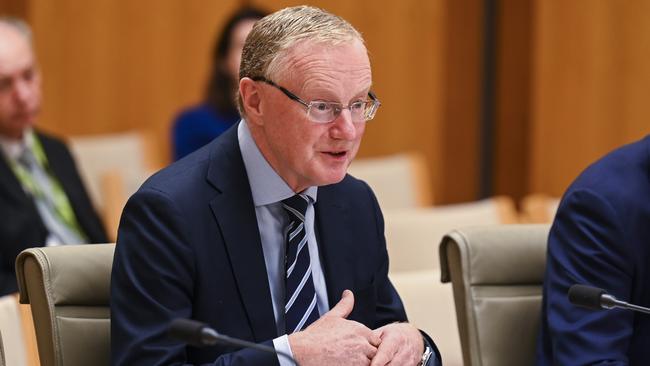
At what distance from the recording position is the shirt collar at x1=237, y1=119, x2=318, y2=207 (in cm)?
231

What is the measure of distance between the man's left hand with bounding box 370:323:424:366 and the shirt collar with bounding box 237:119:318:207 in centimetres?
33

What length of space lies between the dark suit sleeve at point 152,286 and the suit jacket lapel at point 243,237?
97mm

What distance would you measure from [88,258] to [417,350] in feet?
2.23

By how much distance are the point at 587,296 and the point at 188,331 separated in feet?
2.36

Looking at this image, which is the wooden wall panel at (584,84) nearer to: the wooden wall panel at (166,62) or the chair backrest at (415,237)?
the wooden wall panel at (166,62)

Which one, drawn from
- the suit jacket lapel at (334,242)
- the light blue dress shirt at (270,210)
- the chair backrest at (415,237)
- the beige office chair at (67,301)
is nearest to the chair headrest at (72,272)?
the beige office chair at (67,301)

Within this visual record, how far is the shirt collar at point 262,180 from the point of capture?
2312 mm

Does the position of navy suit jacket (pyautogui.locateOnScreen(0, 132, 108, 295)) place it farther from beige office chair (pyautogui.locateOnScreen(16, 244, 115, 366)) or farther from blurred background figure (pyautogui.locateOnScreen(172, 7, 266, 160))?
beige office chair (pyautogui.locateOnScreen(16, 244, 115, 366))

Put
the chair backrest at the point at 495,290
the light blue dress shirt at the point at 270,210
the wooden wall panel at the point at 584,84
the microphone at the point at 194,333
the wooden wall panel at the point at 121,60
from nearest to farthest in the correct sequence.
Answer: the microphone at the point at 194,333 → the light blue dress shirt at the point at 270,210 → the chair backrest at the point at 495,290 → the wooden wall panel at the point at 584,84 → the wooden wall panel at the point at 121,60

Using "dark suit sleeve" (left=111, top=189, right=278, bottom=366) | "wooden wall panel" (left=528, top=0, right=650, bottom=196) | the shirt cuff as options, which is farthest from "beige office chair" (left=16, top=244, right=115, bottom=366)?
"wooden wall panel" (left=528, top=0, right=650, bottom=196)

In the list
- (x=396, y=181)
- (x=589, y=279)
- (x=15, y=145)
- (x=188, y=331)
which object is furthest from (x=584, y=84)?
(x=188, y=331)

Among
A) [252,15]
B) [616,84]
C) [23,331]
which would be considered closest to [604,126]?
[616,84]

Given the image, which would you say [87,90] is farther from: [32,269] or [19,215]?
[32,269]

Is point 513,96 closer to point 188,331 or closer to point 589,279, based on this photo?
point 589,279
